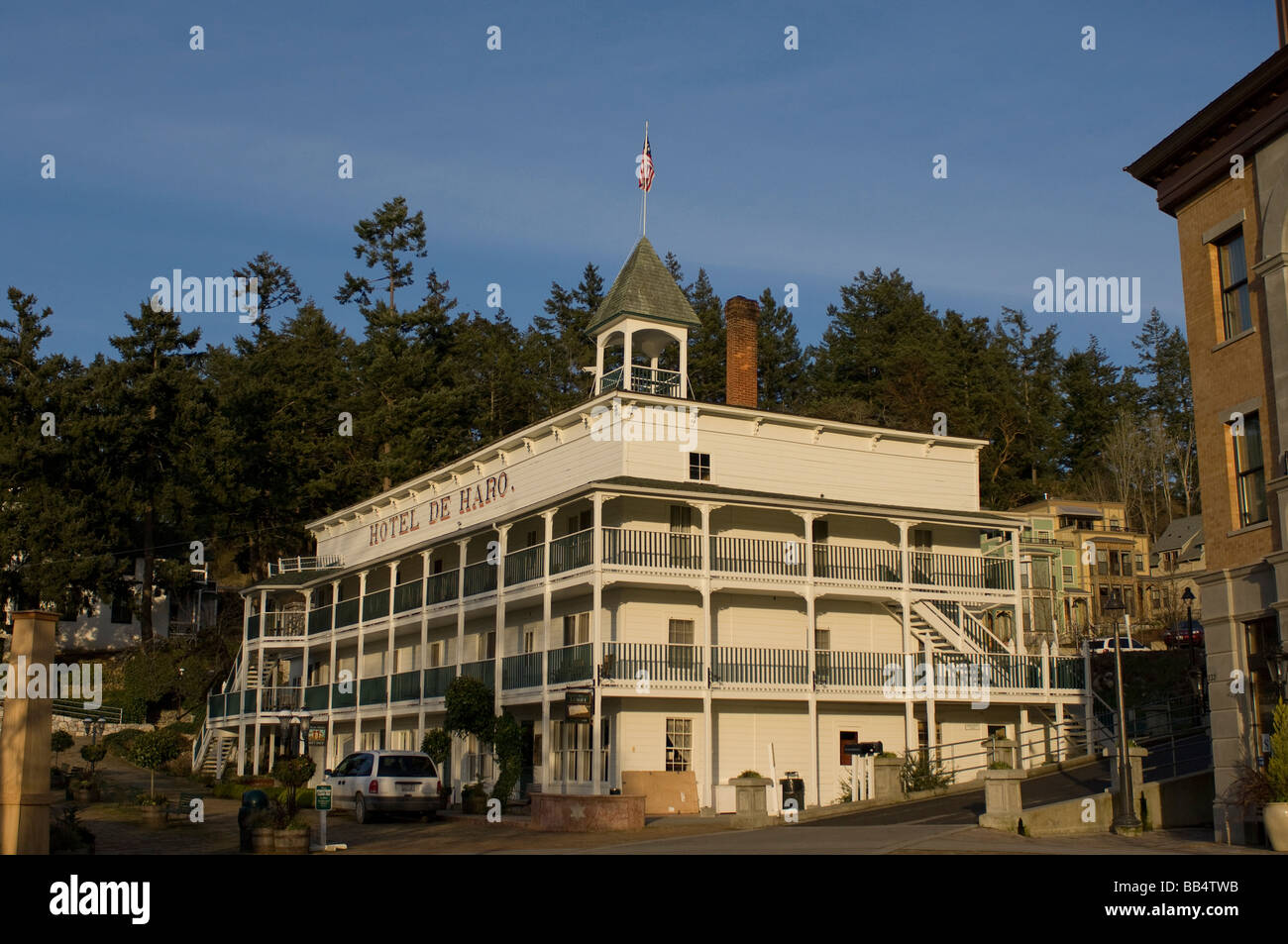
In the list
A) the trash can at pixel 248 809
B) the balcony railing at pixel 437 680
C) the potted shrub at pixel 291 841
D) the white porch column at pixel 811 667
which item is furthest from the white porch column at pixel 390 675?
the potted shrub at pixel 291 841

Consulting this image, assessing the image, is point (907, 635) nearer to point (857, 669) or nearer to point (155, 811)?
point (857, 669)

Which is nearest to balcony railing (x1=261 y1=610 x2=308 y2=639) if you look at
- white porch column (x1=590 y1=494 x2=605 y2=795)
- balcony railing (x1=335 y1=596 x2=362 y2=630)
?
balcony railing (x1=335 y1=596 x2=362 y2=630)

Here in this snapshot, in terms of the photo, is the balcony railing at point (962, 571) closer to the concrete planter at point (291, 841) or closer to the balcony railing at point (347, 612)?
the balcony railing at point (347, 612)

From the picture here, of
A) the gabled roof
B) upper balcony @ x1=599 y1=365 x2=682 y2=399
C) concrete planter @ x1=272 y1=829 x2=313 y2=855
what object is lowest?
concrete planter @ x1=272 y1=829 x2=313 y2=855

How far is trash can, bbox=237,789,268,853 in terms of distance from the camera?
76.4 feet

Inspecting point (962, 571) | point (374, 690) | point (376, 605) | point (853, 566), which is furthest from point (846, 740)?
point (376, 605)

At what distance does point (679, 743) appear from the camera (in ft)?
117

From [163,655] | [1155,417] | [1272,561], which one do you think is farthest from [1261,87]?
[1155,417]

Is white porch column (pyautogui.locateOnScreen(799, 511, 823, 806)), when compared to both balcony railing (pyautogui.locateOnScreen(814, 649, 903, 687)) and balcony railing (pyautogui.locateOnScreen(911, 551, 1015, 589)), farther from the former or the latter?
balcony railing (pyautogui.locateOnScreen(911, 551, 1015, 589))

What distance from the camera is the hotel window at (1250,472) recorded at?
22000mm

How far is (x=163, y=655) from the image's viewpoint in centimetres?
5869

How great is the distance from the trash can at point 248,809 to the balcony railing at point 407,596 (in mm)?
19739

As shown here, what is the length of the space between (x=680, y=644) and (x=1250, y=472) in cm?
1692

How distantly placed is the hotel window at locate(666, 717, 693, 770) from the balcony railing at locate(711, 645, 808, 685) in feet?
6.79
